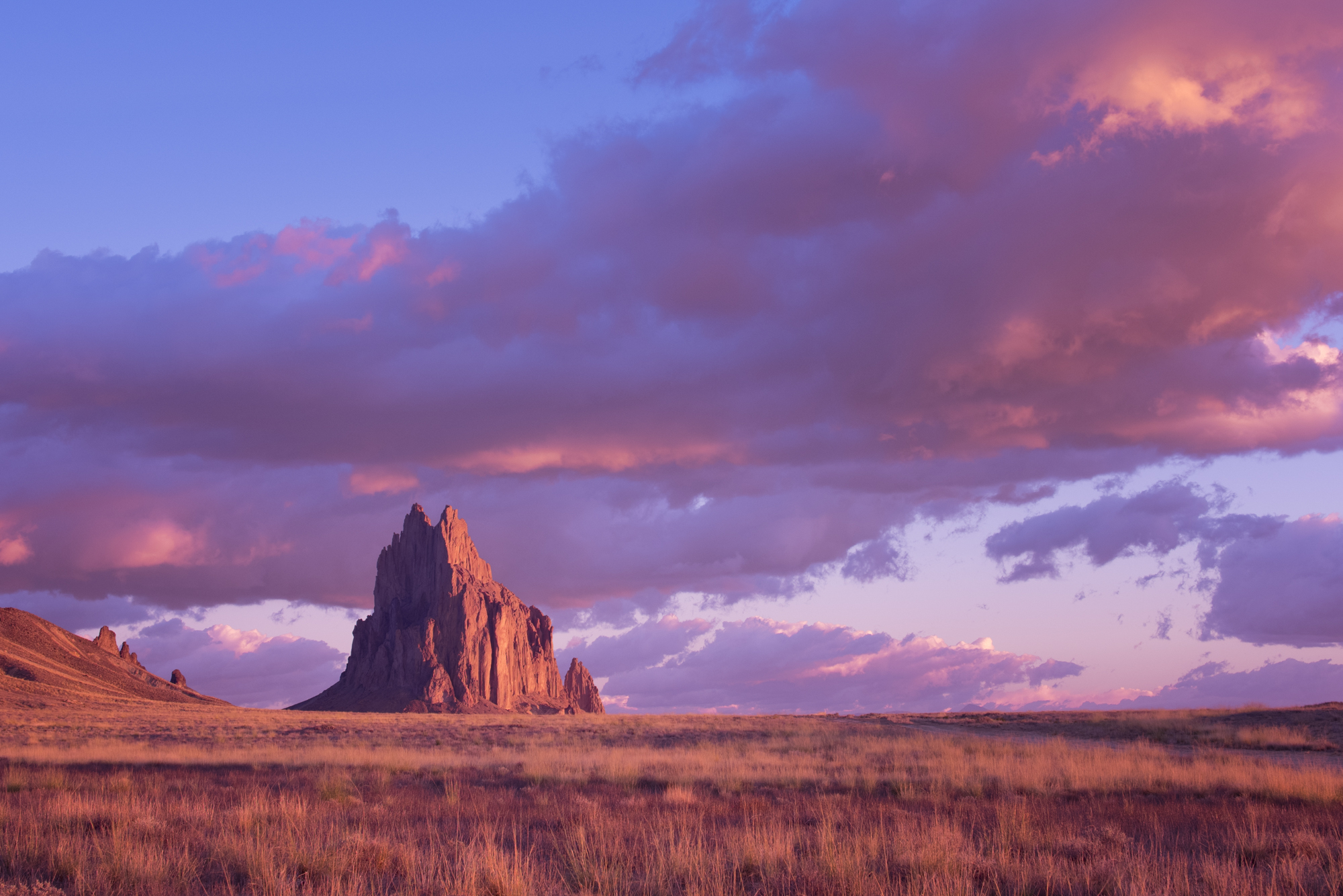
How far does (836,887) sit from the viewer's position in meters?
9.84

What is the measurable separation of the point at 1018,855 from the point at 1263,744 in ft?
112

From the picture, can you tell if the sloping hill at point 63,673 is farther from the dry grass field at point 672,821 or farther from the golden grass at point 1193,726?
the golden grass at point 1193,726

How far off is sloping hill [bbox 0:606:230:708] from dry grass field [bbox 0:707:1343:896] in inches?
3266

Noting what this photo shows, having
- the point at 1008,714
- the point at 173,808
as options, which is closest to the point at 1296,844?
the point at 173,808

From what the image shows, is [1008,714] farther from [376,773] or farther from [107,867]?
[107,867]

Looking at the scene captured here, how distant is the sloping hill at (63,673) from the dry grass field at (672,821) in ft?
272

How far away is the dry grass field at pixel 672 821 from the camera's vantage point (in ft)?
33.4

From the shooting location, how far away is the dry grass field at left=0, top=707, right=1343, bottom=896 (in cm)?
1020

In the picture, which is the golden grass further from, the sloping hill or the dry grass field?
the sloping hill

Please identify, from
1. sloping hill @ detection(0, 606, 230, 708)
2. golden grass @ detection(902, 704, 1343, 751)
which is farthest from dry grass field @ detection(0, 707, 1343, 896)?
sloping hill @ detection(0, 606, 230, 708)

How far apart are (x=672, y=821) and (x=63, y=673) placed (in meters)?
157

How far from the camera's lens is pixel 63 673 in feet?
447

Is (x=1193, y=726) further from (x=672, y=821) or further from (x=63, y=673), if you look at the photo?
(x=63, y=673)

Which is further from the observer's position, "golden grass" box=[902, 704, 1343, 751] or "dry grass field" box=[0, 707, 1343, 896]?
"golden grass" box=[902, 704, 1343, 751]
